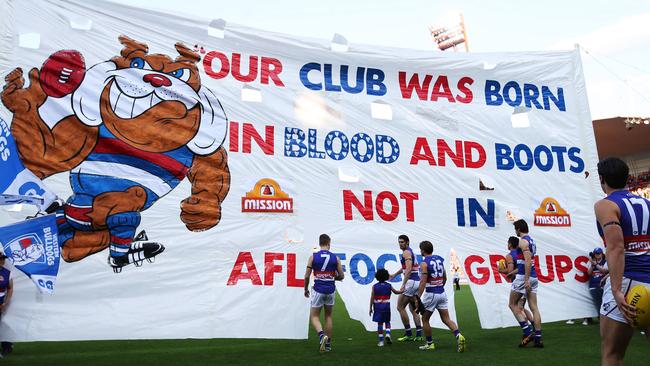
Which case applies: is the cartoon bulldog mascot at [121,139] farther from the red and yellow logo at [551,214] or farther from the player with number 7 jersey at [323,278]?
the red and yellow logo at [551,214]

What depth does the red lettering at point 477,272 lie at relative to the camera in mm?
7730

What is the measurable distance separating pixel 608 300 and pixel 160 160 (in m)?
5.66

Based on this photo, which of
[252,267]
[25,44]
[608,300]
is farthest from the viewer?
[252,267]

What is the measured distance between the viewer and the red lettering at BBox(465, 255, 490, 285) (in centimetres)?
773

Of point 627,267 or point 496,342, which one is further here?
point 496,342

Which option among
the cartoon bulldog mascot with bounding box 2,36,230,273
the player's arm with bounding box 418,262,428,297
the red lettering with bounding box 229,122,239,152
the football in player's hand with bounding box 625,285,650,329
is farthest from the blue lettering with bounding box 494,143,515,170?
the football in player's hand with bounding box 625,285,650,329

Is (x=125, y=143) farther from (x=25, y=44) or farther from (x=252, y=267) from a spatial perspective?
(x=252, y=267)

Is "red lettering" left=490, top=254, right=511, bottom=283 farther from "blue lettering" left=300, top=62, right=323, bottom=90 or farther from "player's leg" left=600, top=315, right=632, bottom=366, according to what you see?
"player's leg" left=600, top=315, right=632, bottom=366

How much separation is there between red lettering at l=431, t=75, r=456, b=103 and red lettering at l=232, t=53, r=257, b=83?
3170 millimetres

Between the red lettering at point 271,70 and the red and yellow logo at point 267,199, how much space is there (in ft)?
5.34

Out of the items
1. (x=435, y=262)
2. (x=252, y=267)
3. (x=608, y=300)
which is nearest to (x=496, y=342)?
(x=435, y=262)

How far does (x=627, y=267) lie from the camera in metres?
3.30

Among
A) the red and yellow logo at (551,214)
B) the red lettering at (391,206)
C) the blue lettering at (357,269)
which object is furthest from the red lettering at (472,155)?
the blue lettering at (357,269)

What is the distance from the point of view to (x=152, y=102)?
689 centimetres
